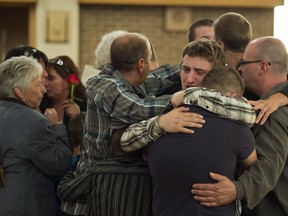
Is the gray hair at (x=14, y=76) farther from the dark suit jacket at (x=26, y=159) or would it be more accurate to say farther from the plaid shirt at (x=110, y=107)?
the plaid shirt at (x=110, y=107)

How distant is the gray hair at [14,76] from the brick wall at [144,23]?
4.73 meters

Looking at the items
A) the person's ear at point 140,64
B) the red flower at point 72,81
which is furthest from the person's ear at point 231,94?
the red flower at point 72,81

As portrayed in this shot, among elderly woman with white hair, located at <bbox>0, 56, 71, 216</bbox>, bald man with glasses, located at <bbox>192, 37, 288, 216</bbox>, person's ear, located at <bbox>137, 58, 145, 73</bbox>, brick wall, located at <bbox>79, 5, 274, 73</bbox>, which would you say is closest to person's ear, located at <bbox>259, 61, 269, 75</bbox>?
bald man with glasses, located at <bbox>192, 37, 288, 216</bbox>

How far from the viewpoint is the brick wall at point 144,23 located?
8438 millimetres

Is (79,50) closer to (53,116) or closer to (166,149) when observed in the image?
(53,116)

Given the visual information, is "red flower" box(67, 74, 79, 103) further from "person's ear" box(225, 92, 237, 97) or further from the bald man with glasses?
"person's ear" box(225, 92, 237, 97)

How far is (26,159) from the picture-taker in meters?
3.47

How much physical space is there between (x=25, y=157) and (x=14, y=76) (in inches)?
18.7

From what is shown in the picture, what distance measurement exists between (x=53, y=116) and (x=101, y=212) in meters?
1.05

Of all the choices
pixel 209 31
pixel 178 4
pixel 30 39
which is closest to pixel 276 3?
pixel 178 4

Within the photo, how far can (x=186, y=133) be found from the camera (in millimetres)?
2514

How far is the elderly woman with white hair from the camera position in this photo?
11.3 ft

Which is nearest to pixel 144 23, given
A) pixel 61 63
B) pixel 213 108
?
pixel 61 63

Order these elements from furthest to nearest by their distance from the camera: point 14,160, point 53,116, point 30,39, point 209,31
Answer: point 30,39 → point 209,31 → point 53,116 → point 14,160
